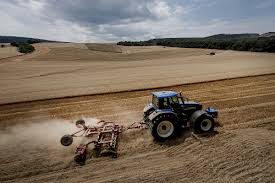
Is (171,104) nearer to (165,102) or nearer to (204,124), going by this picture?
(165,102)

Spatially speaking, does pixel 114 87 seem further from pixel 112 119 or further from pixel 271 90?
pixel 271 90

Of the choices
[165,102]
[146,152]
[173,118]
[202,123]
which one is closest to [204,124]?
[202,123]

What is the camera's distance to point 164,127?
10992mm

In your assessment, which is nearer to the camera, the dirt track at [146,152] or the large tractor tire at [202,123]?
the dirt track at [146,152]

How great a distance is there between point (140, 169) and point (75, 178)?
7.20 ft

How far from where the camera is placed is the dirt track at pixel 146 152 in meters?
8.34

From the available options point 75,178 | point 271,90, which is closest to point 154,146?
point 75,178

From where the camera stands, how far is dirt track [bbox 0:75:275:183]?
328 inches

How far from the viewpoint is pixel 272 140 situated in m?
10.2

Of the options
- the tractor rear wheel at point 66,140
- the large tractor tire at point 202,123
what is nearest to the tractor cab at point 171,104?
the large tractor tire at point 202,123

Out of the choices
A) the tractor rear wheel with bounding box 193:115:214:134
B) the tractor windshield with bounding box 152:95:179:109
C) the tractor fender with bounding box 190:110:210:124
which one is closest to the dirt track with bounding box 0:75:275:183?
the tractor rear wheel with bounding box 193:115:214:134

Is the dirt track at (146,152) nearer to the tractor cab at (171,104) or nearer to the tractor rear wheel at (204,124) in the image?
the tractor rear wheel at (204,124)

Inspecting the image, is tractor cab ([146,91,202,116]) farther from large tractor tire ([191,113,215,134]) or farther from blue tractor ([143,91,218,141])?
large tractor tire ([191,113,215,134])

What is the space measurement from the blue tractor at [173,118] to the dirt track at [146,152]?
0.48 m
